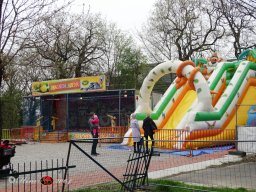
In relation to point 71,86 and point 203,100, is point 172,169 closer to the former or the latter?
A: point 203,100

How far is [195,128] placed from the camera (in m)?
16.4

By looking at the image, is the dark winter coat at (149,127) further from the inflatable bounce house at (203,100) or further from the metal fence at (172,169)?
the metal fence at (172,169)

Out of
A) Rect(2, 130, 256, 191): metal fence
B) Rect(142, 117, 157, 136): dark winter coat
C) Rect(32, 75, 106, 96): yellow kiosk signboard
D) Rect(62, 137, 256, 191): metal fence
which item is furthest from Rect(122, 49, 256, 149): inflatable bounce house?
Rect(32, 75, 106, 96): yellow kiosk signboard

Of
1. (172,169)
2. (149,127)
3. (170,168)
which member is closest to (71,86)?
(149,127)

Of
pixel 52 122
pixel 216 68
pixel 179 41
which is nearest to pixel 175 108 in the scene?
pixel 216 68

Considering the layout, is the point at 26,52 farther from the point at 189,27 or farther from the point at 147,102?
the point at 189,27

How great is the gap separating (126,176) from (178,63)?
11432 millimetres

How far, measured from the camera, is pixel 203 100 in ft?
55.5

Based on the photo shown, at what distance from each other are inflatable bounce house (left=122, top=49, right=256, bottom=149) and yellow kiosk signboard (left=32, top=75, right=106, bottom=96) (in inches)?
205

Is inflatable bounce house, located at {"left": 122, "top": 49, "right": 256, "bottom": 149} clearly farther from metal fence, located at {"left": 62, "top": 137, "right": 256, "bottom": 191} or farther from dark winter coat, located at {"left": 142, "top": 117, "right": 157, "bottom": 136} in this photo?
metal fence, located at {"left": 62, "top": 137, "right": 256, "bottom": 191}

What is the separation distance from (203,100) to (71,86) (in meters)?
11.6

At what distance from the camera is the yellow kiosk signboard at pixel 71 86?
24.7 meters

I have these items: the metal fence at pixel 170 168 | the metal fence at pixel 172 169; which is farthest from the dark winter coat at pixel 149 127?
the metal fence at pixel 172 169

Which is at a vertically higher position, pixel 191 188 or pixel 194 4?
pixel 194 4
